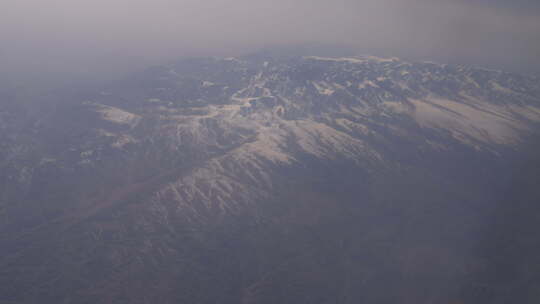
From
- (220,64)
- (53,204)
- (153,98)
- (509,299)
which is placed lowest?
(509,299)

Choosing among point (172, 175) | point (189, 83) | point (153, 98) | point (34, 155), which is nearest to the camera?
point (172, 175)

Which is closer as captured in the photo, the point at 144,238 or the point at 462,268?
the point at 462,268

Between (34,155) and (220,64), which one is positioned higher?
(220,64)

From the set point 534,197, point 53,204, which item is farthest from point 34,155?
point 534,197

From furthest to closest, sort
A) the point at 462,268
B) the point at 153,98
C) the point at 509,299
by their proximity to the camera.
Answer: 1. the point at 153,98
2. the point at 462,268
3. the point at 509,299

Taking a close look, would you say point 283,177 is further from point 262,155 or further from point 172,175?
point 172,175

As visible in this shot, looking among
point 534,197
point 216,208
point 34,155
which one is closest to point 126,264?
point 216,208
